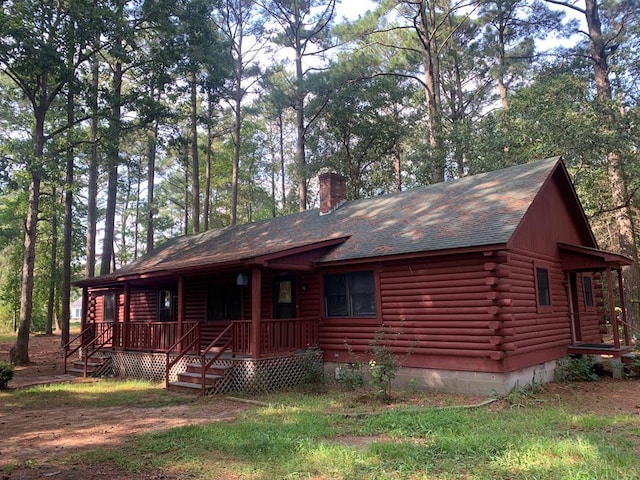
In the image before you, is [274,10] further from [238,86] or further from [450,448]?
[450,448]

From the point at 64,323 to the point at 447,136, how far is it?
63.4ft

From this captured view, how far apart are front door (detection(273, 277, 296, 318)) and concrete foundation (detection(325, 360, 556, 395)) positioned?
282cm

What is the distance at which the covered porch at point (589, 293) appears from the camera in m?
11.3

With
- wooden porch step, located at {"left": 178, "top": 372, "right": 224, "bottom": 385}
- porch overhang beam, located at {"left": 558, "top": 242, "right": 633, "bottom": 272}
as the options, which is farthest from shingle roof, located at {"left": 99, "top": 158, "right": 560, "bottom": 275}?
wooden porch step, located at {"left": 178, "top": 372, "right": 224, "bottom": 385}

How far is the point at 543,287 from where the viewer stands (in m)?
11.2

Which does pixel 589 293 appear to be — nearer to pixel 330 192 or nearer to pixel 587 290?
pixel 587 290

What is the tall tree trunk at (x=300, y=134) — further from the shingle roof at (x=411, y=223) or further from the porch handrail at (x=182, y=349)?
the porch handrail at (x=182, y=349)

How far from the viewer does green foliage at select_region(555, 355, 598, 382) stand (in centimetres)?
1114

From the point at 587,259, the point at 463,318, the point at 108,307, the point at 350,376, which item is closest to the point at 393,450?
the point at 463,318

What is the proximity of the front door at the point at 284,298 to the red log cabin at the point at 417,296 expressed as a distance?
0.03 m

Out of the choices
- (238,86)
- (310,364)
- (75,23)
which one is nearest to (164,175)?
(238,86)

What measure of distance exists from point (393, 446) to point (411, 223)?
7.07 meters

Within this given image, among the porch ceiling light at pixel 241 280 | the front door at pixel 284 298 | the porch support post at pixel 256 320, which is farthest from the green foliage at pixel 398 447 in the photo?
the front door at pixel 284 298

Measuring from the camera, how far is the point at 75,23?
52.9ft
